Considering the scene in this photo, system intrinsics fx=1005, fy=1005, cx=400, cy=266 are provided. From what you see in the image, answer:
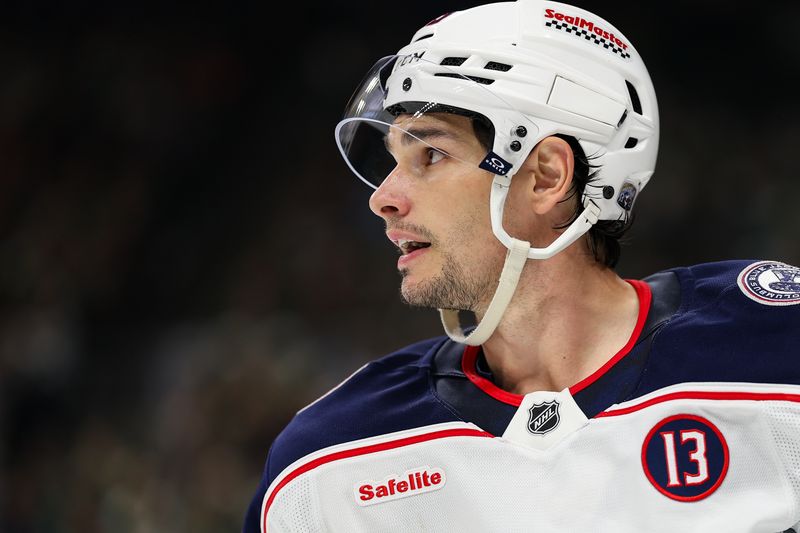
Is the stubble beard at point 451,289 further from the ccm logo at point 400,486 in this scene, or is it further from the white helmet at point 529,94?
the ccm logo at point 400,486

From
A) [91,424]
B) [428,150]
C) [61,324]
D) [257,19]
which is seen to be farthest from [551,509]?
[257,19]

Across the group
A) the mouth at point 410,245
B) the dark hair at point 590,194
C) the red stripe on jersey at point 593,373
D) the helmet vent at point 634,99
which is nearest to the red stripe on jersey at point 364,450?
the red stripe on jersey at point 593,373

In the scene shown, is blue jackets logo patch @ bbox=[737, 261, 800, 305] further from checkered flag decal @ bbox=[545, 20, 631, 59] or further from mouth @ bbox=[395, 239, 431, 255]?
mouth @ bbox=[395, 239, 431, 255]

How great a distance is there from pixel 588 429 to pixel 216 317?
2867mm

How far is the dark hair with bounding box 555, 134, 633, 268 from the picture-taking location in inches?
77.0

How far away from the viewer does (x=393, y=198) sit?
1936mm

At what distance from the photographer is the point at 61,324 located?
4.37 m

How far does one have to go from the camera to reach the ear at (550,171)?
6.37 ft

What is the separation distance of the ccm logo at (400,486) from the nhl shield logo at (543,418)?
194 mm

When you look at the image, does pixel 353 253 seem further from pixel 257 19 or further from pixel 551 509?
pixel 551 509

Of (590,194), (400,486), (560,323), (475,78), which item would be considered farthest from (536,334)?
(475,78)

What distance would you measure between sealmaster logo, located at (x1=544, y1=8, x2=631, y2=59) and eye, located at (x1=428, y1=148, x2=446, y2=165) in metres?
0.32

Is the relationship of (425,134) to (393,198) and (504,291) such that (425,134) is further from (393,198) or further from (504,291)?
(504,291)

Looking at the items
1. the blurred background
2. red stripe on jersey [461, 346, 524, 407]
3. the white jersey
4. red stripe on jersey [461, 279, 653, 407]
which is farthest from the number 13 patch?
the blurred background
